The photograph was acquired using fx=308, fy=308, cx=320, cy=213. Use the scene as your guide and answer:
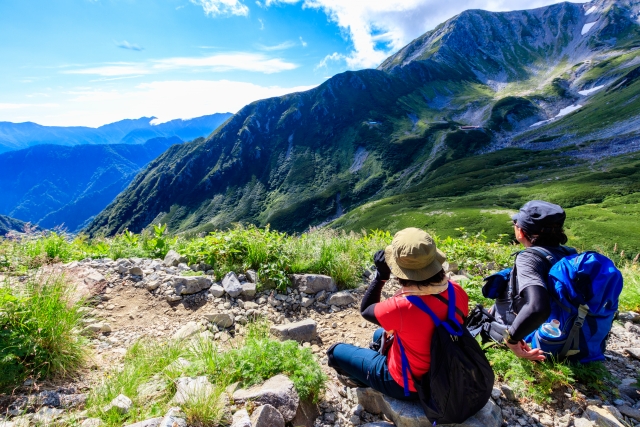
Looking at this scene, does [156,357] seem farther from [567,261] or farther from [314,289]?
[567,261]

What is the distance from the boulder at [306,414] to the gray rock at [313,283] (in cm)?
267

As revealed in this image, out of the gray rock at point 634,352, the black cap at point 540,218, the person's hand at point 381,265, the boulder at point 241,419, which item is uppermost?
the black cap at point 540,218

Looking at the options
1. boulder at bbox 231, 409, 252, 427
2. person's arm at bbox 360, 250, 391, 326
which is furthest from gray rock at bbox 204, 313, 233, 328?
person's arm at bbox 360, 250, 391, 326

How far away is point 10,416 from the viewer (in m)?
2.86

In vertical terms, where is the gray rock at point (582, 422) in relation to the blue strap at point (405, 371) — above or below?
below

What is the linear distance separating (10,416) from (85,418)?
689mm

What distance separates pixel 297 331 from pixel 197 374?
66.5 inches

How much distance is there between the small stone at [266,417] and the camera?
2.76 metres

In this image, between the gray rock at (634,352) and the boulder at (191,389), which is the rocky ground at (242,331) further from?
the boulder at (191,389)

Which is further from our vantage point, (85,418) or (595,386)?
(595,386)

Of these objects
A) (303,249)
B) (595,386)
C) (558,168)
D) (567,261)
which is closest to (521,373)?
(595,386)

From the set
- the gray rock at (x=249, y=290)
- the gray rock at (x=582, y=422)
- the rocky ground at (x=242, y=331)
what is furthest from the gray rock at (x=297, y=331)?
the gray rock at (x=582, y=422)

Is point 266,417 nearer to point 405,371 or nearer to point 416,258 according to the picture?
point 405,371

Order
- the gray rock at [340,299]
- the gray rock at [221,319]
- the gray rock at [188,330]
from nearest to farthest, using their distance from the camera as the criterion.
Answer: the gray rock at [188,330] < the gray rock at [221,319] < the gray rock at [340,299]
